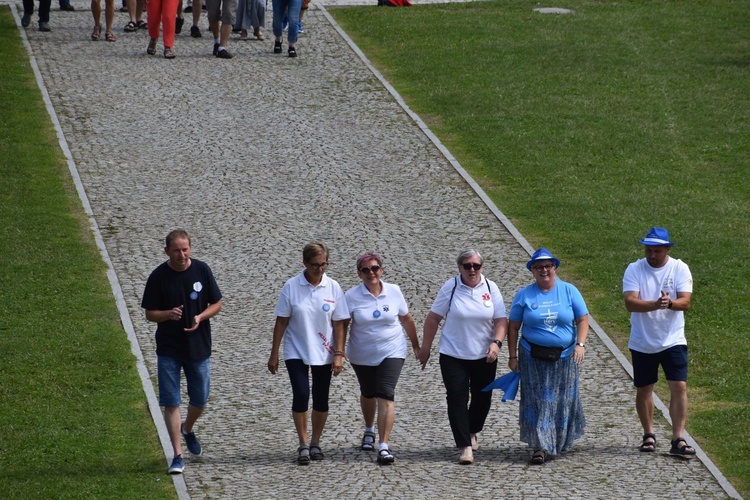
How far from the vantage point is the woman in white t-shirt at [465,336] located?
9344 mm

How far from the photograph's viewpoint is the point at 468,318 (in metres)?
9.34

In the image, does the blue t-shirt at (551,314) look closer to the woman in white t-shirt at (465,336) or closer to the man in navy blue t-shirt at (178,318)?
the woman in white t-shirt at (465,336)

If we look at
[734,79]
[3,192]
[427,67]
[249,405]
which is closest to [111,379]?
[249,405]

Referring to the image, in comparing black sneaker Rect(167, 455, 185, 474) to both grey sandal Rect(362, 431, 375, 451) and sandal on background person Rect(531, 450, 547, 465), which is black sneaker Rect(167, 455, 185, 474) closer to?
grey sandal Rect(362, 431, 375, 451)

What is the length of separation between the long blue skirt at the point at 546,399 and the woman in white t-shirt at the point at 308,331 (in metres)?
1.49

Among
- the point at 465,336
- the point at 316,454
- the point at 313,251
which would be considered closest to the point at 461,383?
the point at 465,336

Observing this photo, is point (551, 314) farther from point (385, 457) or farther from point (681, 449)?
point (385, 457)

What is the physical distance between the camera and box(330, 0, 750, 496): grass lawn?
1277 centimetres

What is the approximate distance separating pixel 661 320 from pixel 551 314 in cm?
96

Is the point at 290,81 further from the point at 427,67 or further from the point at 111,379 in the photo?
the point at 111,379

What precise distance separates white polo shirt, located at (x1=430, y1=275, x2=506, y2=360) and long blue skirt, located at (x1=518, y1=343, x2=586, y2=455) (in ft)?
1.07

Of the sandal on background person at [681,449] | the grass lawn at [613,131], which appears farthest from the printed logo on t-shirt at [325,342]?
the grass lawn at [613,131]

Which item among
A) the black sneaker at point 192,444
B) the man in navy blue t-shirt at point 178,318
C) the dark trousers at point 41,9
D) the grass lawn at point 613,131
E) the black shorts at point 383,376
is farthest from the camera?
the dark trousers at point 41,9

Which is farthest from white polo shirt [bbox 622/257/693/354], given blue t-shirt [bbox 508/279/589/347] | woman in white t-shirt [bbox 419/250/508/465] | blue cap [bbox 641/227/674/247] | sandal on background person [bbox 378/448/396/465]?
sandal on background person [bbox 378/448/396/465]
